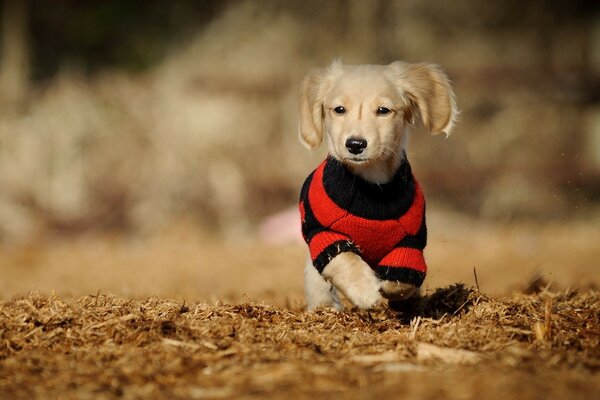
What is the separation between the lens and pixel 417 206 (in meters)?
3.72

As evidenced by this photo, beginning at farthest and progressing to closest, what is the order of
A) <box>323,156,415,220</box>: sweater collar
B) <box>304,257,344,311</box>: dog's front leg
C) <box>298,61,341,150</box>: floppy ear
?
1. <box>298,61,341,150</box>: floppy ear
2. <box>304,257,344,311</box>: dog's front leg
3. <box>323,156,415,220</box>: sweater collar

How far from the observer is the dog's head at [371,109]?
365 cm

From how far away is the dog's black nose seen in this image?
11.7 ft

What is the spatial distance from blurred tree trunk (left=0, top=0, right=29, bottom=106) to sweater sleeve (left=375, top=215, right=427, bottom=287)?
27.6ft

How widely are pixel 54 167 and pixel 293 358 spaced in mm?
8544

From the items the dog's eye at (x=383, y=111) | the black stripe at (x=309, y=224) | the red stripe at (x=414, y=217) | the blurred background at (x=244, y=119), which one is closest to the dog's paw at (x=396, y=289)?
the red stripe at (x=414, y=217)

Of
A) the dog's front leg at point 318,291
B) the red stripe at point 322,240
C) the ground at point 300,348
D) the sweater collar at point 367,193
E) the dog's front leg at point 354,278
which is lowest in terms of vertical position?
the dog's front leg at point 318,291

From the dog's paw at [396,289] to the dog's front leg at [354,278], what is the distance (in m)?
0.05

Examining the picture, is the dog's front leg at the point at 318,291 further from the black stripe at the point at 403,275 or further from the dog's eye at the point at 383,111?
the dog's eye at the point at 383,111

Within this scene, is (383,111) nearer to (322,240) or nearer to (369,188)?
(369,188)

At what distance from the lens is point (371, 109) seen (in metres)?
3.74

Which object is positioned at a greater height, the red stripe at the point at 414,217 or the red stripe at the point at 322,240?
the red stripe at the point at 414,217

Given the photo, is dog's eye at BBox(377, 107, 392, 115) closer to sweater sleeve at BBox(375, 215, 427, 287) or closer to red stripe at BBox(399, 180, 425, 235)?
red stripe at BBox(399, 180, 425, 235)

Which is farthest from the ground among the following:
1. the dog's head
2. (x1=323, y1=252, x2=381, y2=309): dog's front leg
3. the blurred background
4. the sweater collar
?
the blurred background
